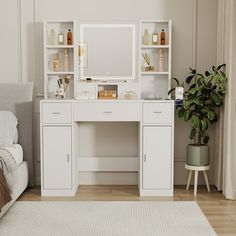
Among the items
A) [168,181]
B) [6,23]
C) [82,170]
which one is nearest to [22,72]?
[6,23]

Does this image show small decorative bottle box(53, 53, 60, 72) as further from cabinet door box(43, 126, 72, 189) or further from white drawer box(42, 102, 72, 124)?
cabinet door box(43, 126, 72, 189)

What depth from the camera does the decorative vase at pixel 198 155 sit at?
482cm

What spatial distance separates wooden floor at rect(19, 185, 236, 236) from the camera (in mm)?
3938

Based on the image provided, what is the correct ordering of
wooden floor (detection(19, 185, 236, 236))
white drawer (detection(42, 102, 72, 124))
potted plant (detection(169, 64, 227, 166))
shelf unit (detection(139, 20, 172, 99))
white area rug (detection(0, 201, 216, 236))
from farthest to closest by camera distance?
shelf unit (detection(139, 20, 172, 99)) < potted plant (detection(169, 64, 227, 166)) < white drawer (detection(42, 102, 72, 124)) < wooden floor (detection(19, 185, 236, 236)) < white area rug (detection(0, 201, 216, 236))

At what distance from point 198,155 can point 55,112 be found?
1512 millimetres

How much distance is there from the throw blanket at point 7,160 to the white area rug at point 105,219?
39 cm

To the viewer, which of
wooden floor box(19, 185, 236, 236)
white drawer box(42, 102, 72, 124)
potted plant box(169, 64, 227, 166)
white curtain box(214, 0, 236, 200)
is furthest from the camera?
potted plant box(169, 64, 227, 166)

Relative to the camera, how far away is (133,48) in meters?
5.07

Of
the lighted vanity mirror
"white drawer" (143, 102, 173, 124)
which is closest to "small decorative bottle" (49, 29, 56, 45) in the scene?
the lighted vanity mirror

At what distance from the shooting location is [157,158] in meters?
4.70

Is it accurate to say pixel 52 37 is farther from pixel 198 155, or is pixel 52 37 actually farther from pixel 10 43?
pixel 198 155

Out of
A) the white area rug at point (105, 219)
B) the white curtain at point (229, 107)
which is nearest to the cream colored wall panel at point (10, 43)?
the white area rug at point (105, 219)

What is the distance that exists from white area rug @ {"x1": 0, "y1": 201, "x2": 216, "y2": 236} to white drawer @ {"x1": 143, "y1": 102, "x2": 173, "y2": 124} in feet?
2.62

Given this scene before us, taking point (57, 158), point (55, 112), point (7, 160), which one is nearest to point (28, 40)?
point (55, 112)
